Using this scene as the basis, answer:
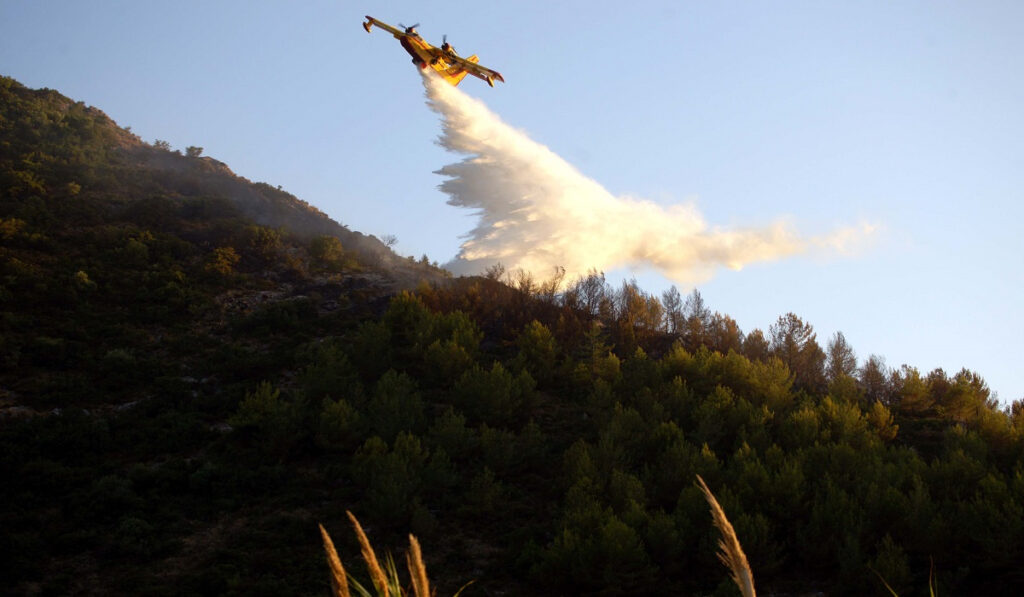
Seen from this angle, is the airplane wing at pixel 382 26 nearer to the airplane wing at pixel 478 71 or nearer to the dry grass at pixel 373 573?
the airplane wing at pixel 478 71

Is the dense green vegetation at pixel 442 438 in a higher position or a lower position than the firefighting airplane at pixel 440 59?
lower

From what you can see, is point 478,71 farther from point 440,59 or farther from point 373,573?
point 373,573

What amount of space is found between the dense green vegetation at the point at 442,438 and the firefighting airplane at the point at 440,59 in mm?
11895

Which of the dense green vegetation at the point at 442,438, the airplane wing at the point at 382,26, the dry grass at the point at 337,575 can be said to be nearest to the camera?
the dry grass at the point at 337,575

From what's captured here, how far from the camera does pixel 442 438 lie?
2434 centimetres

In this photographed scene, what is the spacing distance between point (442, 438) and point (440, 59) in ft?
63.9

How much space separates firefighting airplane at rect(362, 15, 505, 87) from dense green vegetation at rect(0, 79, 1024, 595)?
39.0ft

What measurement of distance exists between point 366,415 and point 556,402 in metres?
8.59

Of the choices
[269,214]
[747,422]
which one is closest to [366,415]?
[747,422]

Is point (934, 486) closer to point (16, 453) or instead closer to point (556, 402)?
point (556, 402)

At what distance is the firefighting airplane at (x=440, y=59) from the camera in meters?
34.0

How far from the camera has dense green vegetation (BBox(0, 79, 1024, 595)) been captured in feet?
58.3

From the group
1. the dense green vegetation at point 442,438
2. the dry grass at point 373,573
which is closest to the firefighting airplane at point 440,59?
the dense green vegetation at point 442,438

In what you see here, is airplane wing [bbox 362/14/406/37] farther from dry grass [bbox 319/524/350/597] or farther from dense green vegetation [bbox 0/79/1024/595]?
dry grass [bbox 319/524/350/597]
